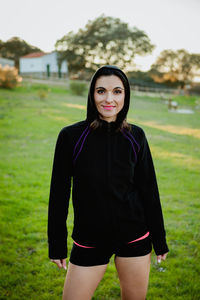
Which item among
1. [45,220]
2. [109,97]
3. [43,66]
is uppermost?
[43,66]

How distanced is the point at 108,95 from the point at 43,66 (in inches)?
1838

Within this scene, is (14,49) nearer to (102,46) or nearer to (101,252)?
(102,46)

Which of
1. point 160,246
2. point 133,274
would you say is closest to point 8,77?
point 160,246

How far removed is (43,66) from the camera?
1754 inches

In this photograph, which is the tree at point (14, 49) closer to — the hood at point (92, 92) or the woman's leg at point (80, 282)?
the hood at point (92, 92)

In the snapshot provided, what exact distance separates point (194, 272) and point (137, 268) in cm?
232

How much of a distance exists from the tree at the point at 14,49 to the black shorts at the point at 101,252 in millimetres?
64744

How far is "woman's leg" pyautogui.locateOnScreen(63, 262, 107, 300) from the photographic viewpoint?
1750 mm

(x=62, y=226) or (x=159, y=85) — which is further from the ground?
(x=159, y=85)

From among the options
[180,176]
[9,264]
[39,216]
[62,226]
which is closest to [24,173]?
[39,216]

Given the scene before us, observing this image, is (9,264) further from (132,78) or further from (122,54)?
(132,78)

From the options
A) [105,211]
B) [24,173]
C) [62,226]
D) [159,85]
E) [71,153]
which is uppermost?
[159,85]

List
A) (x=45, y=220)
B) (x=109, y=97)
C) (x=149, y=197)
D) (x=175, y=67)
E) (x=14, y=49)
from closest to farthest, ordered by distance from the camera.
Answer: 1. (x=109, y=97)
2. (x=149, y=197)
3. (x=45, y=220)
4. (x=175, y=67)
5. (x=14, y=49)

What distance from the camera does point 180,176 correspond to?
25.1 ft
